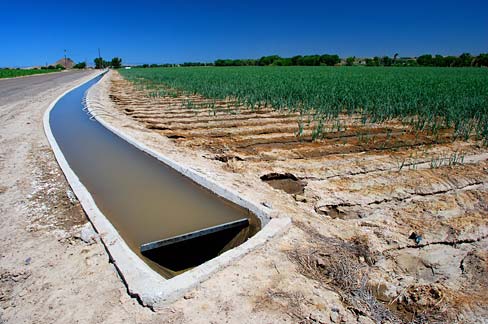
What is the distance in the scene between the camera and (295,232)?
306 centimetres

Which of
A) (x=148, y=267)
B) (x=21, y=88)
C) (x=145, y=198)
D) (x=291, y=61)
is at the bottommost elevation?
(x=145, y=198)

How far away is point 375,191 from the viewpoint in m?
4.19

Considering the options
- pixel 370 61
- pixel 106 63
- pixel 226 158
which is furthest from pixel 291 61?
pixel 226 158

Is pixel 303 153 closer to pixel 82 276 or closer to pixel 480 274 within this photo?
pixel 480 274

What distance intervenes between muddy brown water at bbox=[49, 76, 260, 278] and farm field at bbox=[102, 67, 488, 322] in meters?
0.58

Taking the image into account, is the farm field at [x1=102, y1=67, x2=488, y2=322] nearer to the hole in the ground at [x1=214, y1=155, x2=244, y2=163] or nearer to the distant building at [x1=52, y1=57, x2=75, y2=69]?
the hole in the ground at [x1=214, y1=155, x2=244, y2=163]

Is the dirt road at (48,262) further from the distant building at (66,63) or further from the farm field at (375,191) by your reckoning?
the distant building at (66,63)

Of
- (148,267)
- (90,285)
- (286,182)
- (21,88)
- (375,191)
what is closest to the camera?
(90,285)

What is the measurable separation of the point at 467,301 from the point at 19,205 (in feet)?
14.4

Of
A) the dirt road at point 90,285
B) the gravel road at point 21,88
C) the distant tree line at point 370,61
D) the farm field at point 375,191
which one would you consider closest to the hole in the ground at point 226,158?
the farm field at point 375,191

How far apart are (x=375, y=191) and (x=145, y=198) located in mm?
2997

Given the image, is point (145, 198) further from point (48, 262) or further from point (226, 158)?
point (226, 158)

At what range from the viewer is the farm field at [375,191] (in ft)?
7.98

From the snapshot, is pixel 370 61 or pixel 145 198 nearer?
pixel 145 198
